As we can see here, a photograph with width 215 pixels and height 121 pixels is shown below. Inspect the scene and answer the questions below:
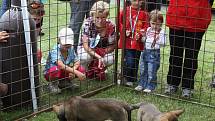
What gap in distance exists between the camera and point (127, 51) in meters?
5.99

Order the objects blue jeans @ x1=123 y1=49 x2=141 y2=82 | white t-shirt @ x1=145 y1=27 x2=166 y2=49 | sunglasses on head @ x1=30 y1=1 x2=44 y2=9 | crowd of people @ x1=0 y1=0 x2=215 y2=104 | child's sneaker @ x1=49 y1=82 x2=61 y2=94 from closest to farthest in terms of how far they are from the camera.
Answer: crowd of people @ x1=0 y1=0 x2=215 y2=104 → child's sneaker @ x1=49 y1=82 x2=61 y2=94 → white t-shirt @ x1=145 y1=27 x2=166 y2=49 → sunglasses on head @ x1=30 y1=1 x2=44 y2=9 → blue jeans @ x1=123 y1=49 x2=141 y2=82

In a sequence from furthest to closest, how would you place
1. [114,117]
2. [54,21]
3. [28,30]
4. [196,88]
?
[54,21] → [196,88] → [28,30] → [114,117]

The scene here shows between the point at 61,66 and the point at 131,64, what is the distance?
1011 mm

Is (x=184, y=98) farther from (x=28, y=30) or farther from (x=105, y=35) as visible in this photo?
(x=28, y=30)

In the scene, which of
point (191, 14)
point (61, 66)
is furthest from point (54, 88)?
point (191, 14)

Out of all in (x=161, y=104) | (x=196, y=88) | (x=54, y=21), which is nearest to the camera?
(x=161, y=104)

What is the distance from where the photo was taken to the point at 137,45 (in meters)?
5.88

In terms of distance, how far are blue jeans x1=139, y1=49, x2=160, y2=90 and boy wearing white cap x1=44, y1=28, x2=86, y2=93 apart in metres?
0.79

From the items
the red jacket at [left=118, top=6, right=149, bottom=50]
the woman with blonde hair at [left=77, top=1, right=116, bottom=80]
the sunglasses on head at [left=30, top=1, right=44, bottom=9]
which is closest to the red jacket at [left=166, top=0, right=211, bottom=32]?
the red jacket at [left=118, top=6, right=149, bottom=50]

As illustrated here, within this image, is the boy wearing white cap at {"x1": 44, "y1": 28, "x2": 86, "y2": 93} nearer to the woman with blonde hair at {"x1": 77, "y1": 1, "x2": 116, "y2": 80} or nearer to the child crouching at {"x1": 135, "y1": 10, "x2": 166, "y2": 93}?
the woman with blonde hair at {"x1": 77, "y1": 1, "x2": 116, "y2": 80}

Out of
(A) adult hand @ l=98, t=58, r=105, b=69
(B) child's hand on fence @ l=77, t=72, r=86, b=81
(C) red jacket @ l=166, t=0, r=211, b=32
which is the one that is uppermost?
(C) red jacket @ l=166, t=0, r=211, b=32

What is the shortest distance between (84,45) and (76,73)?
24.3 inches

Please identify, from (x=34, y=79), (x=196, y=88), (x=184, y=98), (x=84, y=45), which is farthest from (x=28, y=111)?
(x=196, y=88)

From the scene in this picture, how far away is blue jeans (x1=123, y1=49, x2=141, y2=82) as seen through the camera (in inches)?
235
